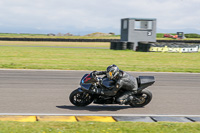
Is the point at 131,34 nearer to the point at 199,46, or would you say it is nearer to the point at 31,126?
the point at 199,46

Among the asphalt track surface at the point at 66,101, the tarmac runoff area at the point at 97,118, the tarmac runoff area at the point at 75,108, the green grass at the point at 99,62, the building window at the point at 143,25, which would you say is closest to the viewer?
the tarmac runoff area at the point at 97,118

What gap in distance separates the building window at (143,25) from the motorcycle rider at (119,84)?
30.7 metres

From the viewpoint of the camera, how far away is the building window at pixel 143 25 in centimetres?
3884

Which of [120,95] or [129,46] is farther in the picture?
[129,46]

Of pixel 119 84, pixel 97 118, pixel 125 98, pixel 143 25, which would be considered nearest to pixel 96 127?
pixel 97 118

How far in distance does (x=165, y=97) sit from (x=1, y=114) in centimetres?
518

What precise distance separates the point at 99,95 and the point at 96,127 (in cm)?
236

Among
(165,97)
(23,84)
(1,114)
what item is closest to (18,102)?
(1,114)

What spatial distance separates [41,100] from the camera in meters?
Result: 9.45

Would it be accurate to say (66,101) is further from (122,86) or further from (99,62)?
(99,62)

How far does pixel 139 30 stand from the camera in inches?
1523

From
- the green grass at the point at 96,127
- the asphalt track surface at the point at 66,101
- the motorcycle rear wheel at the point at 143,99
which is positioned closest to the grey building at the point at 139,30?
the asphalt track surface at the point at 66,101

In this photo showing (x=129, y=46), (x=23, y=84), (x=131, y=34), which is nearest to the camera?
(x=23, y=84)

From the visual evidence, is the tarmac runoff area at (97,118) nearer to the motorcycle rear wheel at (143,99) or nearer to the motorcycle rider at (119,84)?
the motorcycle rider at (119,84)
